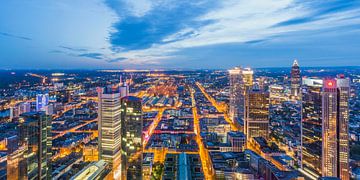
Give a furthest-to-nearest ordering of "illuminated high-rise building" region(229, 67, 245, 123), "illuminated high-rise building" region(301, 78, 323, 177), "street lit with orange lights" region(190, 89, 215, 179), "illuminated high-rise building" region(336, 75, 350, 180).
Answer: "illuminated high-rise building" region(229, 67, 245, 123)
"street lit with orange lights" region(190, 89, 215, 179)
"illuminated high-rise building" region(301, 78, 323, 177)
"illuminated high-rise building" region(336, 75, 350, 180)

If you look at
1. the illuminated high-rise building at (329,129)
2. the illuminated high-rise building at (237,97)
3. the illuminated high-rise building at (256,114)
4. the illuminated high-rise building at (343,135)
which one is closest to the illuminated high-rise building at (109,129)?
the illuminated high-rise building at (329,129)

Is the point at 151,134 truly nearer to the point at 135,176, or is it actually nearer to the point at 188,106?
the point at 135,176

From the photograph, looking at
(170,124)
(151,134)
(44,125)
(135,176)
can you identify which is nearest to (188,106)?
(170,124)

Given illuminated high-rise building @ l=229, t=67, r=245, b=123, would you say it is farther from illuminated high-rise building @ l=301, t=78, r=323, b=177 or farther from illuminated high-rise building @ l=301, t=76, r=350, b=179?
illuminated high-rise building @ l=301, t=76, r=350, b=179

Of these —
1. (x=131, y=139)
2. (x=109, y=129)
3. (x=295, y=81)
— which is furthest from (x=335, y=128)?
(x=295, y=81)

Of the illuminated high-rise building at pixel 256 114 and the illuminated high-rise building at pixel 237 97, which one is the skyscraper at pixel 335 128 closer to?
the illuminated high-rise building at pixel 256 114

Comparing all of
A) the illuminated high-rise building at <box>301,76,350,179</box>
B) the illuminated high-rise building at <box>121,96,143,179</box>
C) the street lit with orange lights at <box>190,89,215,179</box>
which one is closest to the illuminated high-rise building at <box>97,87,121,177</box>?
the illuminated high-rise building at <box>121,96,143,179</box>
